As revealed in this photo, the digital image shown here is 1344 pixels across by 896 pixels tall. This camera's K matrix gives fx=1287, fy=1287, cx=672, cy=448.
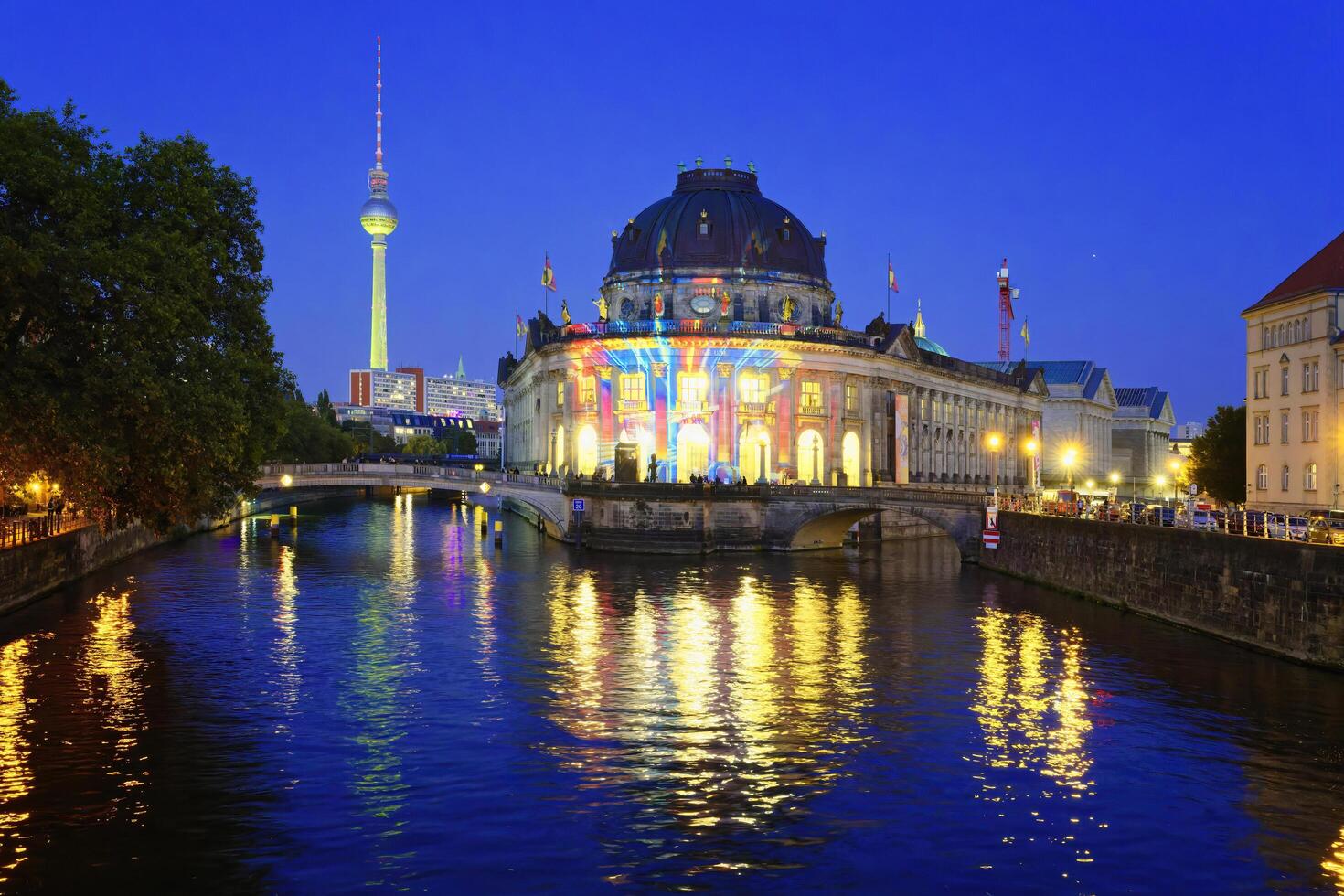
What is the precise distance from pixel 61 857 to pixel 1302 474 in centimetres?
6605

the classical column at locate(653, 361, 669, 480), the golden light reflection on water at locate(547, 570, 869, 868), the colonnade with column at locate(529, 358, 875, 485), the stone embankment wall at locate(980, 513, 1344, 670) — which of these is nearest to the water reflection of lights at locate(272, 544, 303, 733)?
the golden light reflection on water at locate(547, 570, 869, 868)

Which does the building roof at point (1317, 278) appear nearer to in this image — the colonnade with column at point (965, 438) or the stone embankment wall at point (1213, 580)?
the stone embankment wall at point (1213, 580)

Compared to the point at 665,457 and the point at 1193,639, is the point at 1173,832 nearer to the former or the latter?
the point at 1193,639

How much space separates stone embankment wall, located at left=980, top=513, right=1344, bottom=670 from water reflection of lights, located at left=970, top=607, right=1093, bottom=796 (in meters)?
4.41

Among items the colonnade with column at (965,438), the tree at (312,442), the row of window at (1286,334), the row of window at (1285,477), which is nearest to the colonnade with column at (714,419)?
the colonnade with column at (965,438)

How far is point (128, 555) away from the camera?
Result: 7231 cm

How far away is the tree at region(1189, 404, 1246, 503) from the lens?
87.5 metres

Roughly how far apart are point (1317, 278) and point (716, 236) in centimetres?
4909

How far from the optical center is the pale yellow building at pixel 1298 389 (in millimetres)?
67000

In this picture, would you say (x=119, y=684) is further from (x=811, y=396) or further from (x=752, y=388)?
(x=811, y=396)

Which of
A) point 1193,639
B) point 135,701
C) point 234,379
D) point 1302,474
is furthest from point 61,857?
point 1302,474

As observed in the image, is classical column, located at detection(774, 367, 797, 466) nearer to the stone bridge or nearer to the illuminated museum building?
the illuminated museum building

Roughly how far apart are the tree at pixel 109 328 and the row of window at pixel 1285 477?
2159 inches

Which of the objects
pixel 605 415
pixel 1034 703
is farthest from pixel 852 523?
pixel 1034 703
